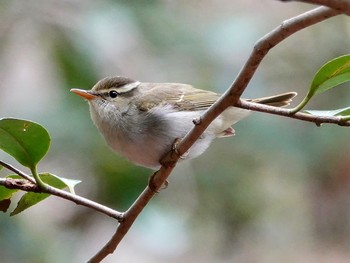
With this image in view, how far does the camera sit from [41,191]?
1506 mm

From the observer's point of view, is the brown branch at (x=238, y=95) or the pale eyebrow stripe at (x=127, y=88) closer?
the brown branch at (x=238, y=95)

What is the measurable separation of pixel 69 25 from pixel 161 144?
0.98 m

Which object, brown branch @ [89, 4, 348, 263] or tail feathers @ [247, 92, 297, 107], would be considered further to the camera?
tail feathers @ [247, 92, 297, 107]

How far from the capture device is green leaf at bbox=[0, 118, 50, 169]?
4.98 feet

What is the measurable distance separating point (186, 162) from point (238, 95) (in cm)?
190

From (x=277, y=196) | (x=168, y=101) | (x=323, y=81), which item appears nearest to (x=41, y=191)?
(x=323, y=81)

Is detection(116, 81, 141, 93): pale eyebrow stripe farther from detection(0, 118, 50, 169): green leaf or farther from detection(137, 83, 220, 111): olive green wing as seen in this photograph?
detection(0, 118, 50, 169): green leaf

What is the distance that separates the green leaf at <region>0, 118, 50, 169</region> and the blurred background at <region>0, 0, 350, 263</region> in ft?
3.99

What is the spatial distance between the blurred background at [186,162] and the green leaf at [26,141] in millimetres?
1217

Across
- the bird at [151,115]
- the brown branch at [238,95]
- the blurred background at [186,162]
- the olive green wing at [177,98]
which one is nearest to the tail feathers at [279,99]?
the bird at [151,115]

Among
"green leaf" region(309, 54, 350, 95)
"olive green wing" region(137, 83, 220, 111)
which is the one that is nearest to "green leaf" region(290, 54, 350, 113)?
"green leaf" region(309, 54, 350, 95)

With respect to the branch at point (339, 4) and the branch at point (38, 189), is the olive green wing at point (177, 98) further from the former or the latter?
the branch at point (339, 4)

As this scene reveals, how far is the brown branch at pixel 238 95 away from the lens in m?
1.16

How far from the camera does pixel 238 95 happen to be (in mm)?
1319
